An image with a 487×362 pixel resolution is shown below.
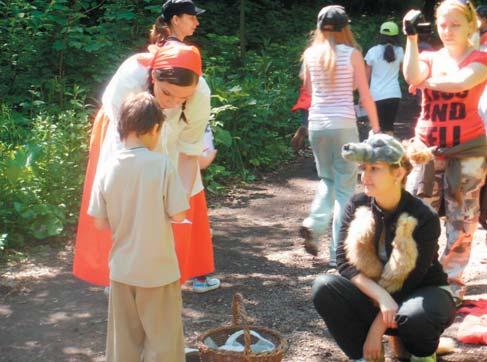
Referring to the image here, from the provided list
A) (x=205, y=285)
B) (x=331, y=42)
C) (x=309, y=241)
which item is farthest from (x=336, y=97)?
(x=205, y=285)

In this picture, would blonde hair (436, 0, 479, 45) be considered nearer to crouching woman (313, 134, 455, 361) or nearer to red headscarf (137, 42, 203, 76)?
crouching woman (313, 134, 455, 361)

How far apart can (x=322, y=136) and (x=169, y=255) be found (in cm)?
231

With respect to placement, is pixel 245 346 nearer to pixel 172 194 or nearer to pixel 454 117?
pixel 172 194

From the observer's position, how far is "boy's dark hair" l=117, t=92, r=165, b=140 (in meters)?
3.65

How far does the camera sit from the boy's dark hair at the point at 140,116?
144 inches

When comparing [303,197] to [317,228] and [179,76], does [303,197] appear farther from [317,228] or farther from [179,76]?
[179,76]

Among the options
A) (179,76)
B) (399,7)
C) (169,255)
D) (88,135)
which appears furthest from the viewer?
(399,7)

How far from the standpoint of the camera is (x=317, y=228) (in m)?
5.91

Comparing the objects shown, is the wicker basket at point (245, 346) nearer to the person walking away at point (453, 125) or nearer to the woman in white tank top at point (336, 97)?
the person walking away at point (453, 125)

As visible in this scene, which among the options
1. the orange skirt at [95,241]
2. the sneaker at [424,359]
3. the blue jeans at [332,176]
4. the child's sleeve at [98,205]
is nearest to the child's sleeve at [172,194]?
the child's sleeve at [98,205]

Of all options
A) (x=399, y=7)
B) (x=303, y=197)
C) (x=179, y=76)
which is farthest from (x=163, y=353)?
(x=399, y=7)

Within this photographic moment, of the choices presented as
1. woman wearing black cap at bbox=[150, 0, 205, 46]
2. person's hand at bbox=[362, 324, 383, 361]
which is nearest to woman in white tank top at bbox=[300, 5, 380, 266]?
woman wearing black cap at bbox=[150, 0, 205, 46]

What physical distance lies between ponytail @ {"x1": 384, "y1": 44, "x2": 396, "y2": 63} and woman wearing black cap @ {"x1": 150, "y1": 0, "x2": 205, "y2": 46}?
480cm

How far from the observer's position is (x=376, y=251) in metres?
4.07
